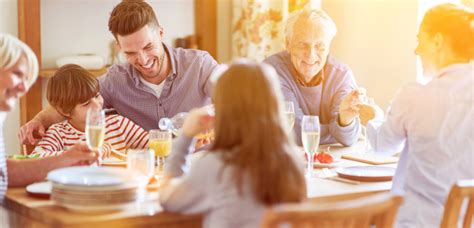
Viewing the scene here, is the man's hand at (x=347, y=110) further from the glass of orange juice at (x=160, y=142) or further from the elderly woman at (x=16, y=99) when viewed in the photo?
the elderly woman at (x=16, y=99)

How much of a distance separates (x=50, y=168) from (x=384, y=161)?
1.24 m

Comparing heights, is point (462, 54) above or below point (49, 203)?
above

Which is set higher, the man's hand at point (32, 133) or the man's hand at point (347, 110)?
the man's hand at point (347, 110)

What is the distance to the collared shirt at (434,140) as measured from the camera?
2.48 m

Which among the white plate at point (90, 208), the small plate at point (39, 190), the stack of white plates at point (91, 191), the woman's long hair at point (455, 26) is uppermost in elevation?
the woman's long hair at point (455, 26)

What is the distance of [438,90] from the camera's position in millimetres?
2482

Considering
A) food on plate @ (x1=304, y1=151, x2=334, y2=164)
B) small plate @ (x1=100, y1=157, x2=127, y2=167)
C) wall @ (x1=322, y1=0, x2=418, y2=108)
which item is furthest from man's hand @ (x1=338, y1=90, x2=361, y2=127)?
wall @ (x1=322, y1=0, x2=418, y2=108)

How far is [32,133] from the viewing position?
3.18 meters

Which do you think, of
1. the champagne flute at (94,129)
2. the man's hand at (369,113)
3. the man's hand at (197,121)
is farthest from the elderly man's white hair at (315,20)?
the man's hand at (197,121)

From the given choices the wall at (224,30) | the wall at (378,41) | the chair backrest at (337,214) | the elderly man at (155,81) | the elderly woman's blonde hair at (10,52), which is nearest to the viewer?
the chair backrest at (337,214)

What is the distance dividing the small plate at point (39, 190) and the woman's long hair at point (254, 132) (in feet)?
1.90

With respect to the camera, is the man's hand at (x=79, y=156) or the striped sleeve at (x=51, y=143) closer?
the man's hand at (x=79, y=156)

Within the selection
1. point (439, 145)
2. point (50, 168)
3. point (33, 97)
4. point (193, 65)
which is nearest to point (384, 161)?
point (439, 145)

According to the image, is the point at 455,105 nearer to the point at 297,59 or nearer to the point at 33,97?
the point at 297,59
